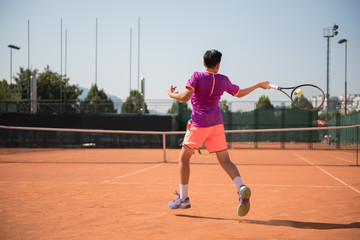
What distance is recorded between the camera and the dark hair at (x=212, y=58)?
4086 millimetres

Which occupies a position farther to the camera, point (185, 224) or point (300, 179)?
point (300, 179)

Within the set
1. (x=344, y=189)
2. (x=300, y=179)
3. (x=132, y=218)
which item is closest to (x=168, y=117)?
(x=300, y=179)

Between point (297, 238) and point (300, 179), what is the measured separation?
16.2ft

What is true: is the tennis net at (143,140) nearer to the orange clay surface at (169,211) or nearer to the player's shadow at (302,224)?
the orange clay surface at (169,211)

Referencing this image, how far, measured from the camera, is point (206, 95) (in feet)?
13.3

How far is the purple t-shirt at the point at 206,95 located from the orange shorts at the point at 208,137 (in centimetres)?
6

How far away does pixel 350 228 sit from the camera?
360 centimetres

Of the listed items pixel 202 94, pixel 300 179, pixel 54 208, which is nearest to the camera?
→ pixel 202 94

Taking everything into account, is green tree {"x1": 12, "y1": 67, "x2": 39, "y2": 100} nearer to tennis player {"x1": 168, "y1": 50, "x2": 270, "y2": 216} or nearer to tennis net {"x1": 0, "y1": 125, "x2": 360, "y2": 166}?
tennis net {"x1": 0, "y1": 125, "x2": 360, "y2": 166}

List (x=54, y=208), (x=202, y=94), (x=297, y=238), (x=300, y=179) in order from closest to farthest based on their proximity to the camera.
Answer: (x=297, y=238), (x=202, y=94), (x=54, y=208), (x=300, y=179)

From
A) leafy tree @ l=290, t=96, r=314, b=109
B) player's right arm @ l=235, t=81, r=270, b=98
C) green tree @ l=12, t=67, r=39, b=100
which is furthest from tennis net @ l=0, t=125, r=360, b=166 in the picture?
green tree @ l=12, t=67, r=39, b=100

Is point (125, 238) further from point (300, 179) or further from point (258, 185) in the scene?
point (300, 179)

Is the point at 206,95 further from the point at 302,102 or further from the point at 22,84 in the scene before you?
the point at 22,84

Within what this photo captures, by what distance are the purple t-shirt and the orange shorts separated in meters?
0.06
